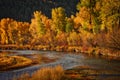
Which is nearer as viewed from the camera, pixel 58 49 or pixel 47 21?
pixel 58 49

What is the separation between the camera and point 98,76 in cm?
3147

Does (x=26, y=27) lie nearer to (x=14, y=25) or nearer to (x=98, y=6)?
(x=14, y=25)

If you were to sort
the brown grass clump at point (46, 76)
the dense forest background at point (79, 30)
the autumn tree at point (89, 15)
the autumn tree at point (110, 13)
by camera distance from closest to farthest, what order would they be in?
the brown grass clump at point (46, 76) < the dense forest background at point (79, 30) < the autumn tree at point (110, 13) < the autumn tree at point (89, 15)

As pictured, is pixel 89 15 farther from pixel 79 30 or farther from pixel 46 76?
pixel 46 76

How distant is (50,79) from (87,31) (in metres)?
41.4

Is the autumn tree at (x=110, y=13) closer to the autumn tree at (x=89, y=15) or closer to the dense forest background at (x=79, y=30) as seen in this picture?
the dense forest background at (x=79, y=30)

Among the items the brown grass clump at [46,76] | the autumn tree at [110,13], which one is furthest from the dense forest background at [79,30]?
the brown grass clump at [46,76]

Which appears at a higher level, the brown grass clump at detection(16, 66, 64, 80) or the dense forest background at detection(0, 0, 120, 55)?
the dense forest background at detection(0, 0, 120, 55)

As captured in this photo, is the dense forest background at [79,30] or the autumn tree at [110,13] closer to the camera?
the dense forest background at [79,30]

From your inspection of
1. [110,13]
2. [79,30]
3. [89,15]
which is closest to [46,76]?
[110,13]

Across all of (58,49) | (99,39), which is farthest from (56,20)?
(99,39)

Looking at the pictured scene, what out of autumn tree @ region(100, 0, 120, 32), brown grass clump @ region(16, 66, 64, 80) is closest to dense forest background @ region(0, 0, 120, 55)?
autumn tree @ region(100, 0, 120, 32)

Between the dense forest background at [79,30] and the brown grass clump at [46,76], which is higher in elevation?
the dense forest background at [79,30]

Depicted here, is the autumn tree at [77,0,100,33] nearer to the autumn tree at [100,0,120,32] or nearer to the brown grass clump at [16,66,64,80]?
the autumn tree at [100,0,120,32]
